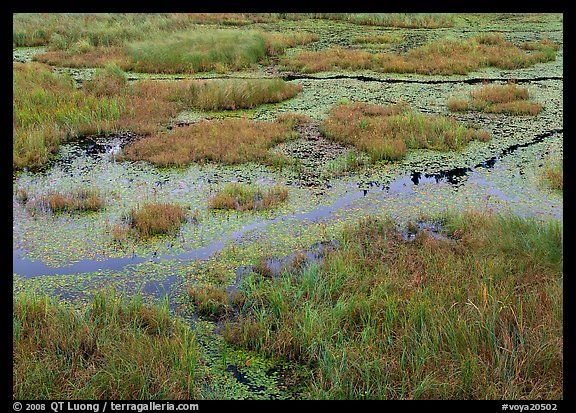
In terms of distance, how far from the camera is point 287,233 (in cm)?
679

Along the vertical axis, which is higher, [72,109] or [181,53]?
[181,53]

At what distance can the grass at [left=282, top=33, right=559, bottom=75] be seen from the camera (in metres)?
15.4

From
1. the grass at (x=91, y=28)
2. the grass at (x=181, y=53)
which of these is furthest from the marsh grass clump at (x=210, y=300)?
the grass at (x=91, y=28)

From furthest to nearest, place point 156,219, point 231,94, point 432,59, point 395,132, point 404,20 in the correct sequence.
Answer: point 404,20, point 432,59, point 231,94, point 395,132, point 156,219

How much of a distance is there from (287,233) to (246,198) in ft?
3.61

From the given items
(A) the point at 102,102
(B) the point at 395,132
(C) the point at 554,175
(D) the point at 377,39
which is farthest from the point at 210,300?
(D) the point at 377,39

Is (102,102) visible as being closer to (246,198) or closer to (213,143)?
(213,143)

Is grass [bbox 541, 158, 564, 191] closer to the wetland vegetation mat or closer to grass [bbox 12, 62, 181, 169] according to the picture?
the wetland vegetation mat

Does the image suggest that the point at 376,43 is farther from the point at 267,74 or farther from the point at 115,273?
the point at 115,273

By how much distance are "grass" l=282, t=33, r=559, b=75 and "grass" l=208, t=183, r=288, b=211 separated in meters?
8.53

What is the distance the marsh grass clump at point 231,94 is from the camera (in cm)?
1196

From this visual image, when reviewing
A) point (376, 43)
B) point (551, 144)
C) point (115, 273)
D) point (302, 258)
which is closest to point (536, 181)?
point (551, 144)

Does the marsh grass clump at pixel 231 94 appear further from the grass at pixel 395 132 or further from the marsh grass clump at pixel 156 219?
the marsh grass clump at pixel 156 219

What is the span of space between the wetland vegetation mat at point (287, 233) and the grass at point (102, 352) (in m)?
0.02
